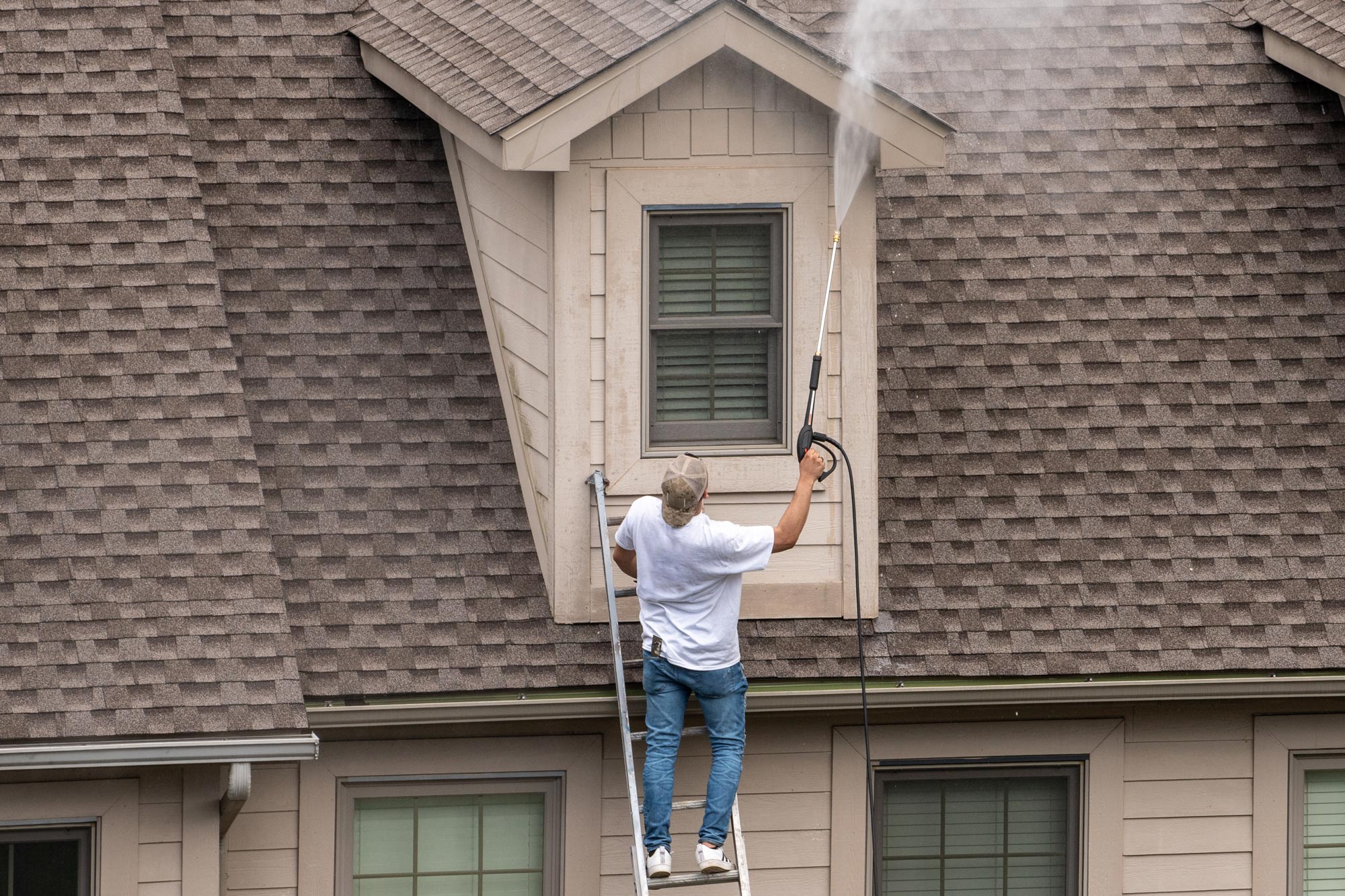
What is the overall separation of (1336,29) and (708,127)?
3571 mm

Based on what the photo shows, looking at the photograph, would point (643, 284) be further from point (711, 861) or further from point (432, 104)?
point (711, 861)

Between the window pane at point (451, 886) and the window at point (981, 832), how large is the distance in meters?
1.89

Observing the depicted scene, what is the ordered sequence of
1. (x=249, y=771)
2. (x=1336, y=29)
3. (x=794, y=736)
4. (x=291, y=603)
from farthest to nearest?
(x=1336, y=29) < (x=794, y=736) < (x=291, y=603) < (x=249, y=771)

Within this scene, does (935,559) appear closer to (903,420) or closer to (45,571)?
(903,420)

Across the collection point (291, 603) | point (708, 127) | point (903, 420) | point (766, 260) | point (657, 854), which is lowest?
point (657, 854)

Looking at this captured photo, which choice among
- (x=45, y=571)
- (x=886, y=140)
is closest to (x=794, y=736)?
(x=886, y=140)

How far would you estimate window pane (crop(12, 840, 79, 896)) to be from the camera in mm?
7348

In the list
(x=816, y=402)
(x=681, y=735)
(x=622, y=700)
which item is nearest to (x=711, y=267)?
(x=816, y=402)

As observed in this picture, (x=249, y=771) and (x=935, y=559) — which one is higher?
(x=935, y=559)

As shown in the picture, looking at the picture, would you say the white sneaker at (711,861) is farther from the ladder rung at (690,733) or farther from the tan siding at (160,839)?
the tan siding at (160,839)

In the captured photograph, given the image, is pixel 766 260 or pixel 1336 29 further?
pixel 1336 29

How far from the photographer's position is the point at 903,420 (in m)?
8.59

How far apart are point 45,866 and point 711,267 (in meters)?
3.74

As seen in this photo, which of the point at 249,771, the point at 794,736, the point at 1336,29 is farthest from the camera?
the point at 1336,29
